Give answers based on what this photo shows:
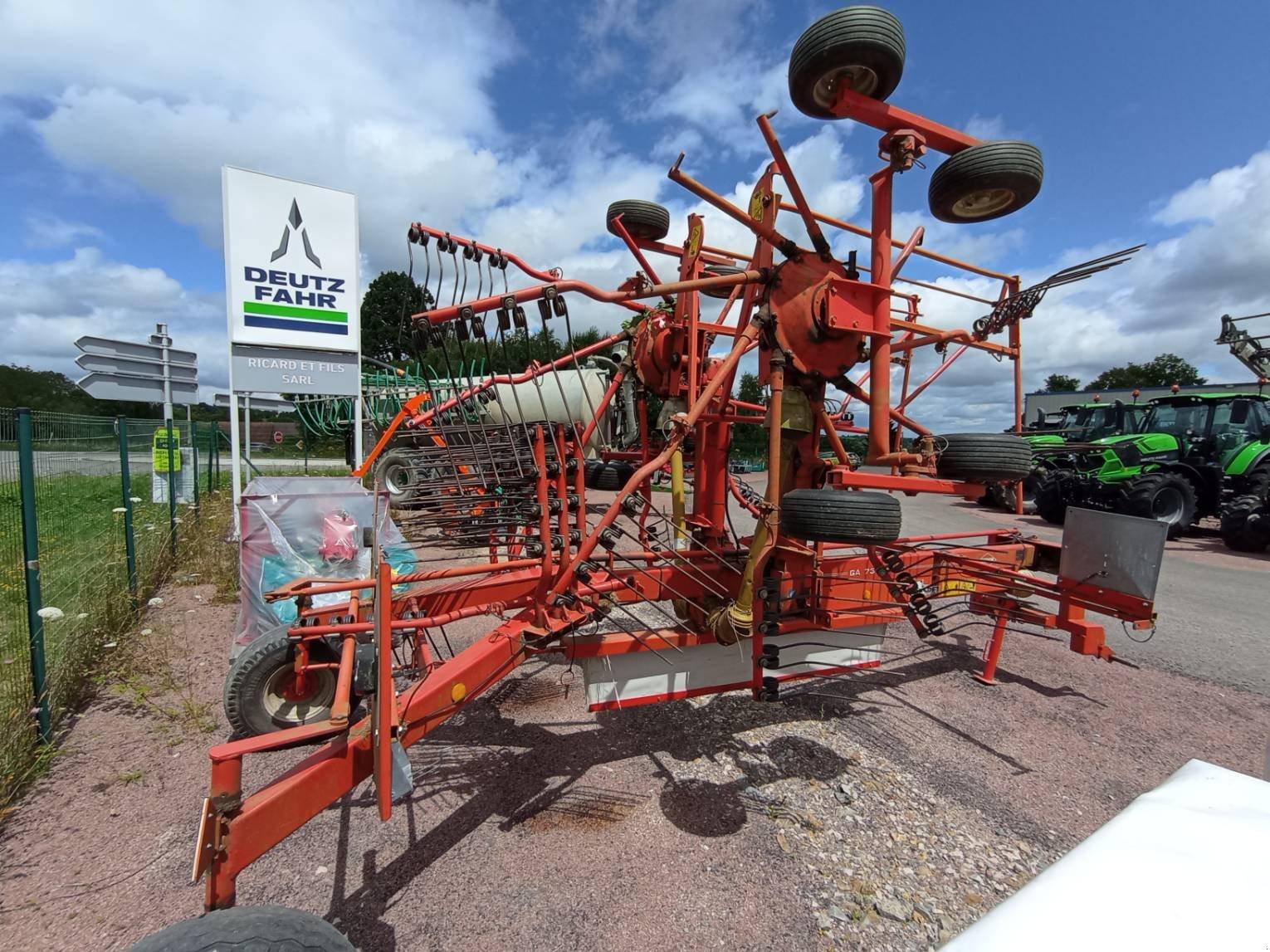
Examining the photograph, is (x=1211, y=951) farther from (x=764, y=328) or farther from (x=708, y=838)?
(x=764, y=328)

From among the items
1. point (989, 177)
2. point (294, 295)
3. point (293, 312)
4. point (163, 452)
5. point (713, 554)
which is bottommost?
point (713, 554)

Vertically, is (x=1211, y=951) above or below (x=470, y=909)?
above

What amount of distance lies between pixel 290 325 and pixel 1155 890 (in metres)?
9.24

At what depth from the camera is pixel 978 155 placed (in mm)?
3029

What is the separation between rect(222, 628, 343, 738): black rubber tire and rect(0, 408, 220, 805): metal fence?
0.95 metres

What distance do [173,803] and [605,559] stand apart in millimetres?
2507

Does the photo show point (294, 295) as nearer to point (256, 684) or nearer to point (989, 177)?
point (256, 684)

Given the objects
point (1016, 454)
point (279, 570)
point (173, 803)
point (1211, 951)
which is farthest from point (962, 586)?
point (279, 570)

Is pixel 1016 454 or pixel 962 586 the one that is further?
pixel 962 586

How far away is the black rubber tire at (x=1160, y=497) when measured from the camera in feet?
37.4

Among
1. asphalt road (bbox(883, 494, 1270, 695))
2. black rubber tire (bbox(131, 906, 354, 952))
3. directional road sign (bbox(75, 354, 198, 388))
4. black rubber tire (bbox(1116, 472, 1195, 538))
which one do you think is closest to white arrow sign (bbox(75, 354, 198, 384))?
directional road sign (bbox(75, 354, 198, 388))

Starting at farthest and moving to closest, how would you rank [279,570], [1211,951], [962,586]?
[279,570]
[962,586]
[1211,951]

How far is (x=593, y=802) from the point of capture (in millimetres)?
3205

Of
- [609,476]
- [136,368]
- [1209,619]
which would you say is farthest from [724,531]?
[136,368]
